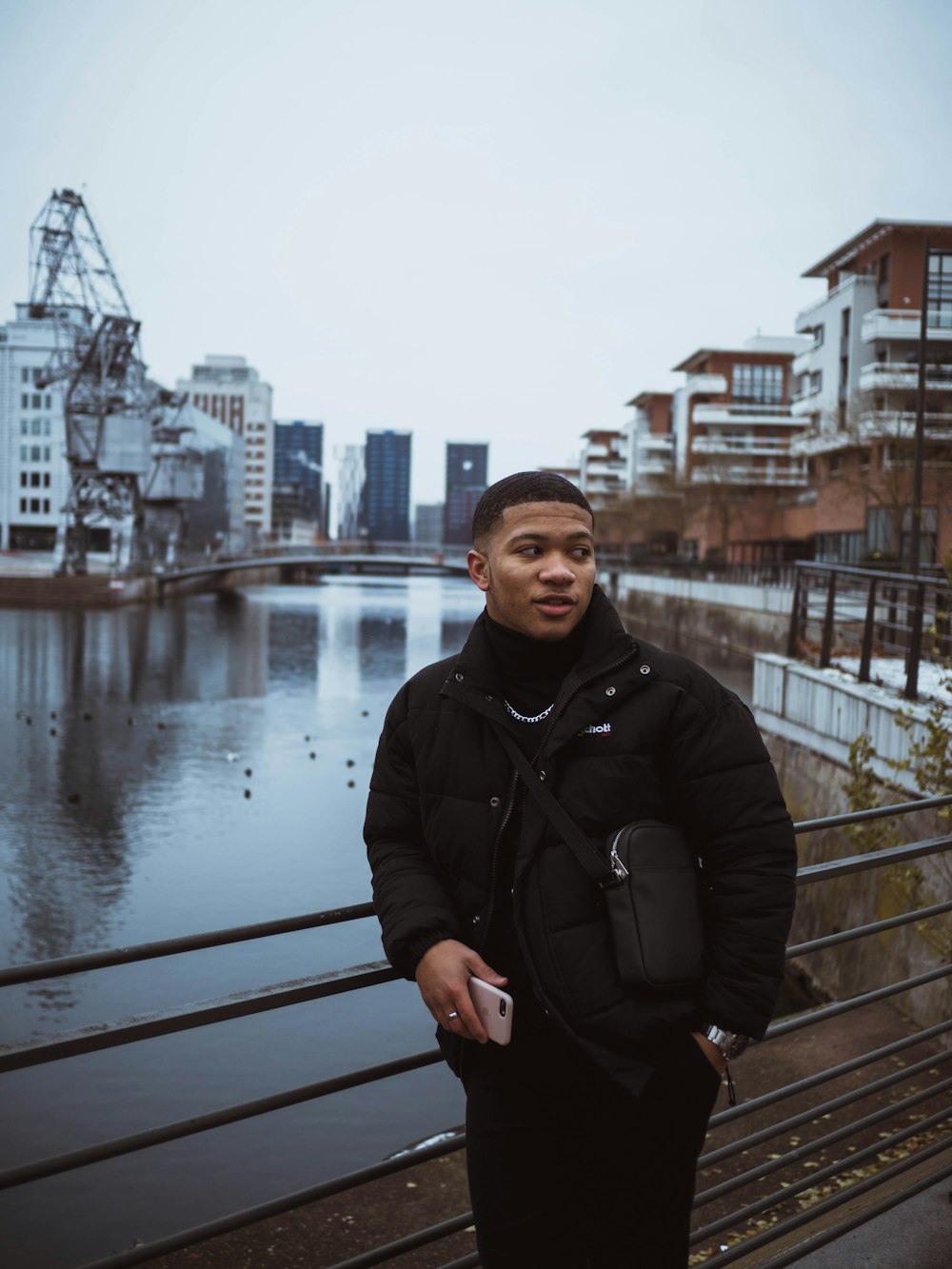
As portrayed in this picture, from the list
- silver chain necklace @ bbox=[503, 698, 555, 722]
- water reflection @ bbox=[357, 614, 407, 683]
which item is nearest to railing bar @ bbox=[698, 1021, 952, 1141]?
silver chain necklace @ bbox=[503, 698, 555, 722]

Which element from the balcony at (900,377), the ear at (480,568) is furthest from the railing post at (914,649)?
the balcony at (900,377)

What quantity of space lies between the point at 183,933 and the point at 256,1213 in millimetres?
9229

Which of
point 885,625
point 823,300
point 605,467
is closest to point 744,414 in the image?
point 823,300

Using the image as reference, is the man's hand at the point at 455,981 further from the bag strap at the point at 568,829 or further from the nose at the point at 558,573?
the nose at the point at 558,573

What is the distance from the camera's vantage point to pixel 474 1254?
7.73 ft

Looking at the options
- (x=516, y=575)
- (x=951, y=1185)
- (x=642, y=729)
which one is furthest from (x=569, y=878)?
(x=951, y=1185)

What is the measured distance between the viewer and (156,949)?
6.54ft

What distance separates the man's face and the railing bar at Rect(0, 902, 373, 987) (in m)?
0.59

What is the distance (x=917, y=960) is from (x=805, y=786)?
3.45 meters

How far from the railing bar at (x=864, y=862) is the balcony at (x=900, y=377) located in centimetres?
4147

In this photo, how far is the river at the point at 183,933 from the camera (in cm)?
674

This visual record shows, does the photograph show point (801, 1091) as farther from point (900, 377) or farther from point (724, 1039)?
Answer: point (900, 377)

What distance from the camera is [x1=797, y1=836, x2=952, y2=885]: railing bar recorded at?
2514mm

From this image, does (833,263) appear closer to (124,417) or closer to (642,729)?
(124,417)
